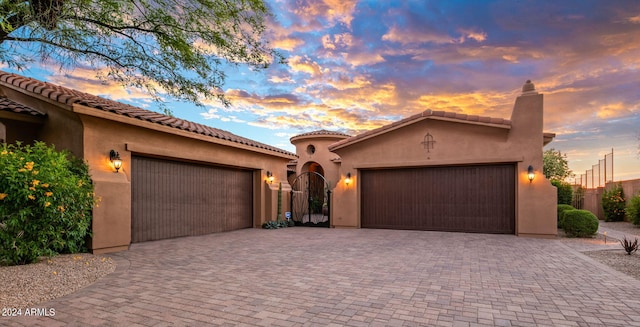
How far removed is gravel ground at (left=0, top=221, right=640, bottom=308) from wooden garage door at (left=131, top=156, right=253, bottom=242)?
224cm

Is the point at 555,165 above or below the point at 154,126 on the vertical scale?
below

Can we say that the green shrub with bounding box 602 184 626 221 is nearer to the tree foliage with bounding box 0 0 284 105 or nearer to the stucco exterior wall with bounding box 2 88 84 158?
the tree foliage with bounding box 0 0 284 105

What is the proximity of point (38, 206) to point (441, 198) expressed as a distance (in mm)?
11298

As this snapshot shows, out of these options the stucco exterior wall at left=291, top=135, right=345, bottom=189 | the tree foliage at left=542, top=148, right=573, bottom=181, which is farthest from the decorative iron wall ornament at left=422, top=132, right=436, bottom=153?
the tree foliage at left=542, top=148, right=573, bottom=181

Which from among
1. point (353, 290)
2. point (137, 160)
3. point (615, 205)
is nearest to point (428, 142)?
point (353, 290)

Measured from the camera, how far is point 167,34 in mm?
7203

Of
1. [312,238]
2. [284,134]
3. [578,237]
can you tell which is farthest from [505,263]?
[284,134]

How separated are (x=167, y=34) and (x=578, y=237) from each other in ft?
44.1

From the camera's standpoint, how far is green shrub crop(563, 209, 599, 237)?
9.91m

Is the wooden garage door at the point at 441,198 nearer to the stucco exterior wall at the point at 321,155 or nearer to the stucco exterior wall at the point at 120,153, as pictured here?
the stucco exterior wall at the point at 120,153

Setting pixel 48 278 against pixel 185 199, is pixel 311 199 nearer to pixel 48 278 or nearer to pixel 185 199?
pixel 185 199

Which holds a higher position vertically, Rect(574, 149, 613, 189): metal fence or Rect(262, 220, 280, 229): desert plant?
Rect(574, 149, 613, 189): metal fence

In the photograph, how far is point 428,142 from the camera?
456 inches

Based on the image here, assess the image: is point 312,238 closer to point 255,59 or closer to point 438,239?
point 438,239
